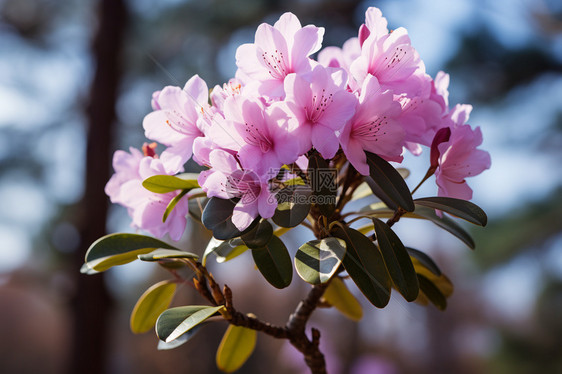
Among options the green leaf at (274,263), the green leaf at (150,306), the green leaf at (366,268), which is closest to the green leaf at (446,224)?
the green leaf at (366,268)

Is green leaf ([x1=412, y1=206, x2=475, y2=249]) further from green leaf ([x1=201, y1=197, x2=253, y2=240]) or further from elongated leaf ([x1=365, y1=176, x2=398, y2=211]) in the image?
green leaf ([x1=201, y1=197, x2=253, y2=240])

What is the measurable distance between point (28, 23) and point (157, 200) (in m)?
4.77

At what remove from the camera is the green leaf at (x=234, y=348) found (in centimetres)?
88

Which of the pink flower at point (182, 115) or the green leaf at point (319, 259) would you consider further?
the pink flower at point (182, 115)

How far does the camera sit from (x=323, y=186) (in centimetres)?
62

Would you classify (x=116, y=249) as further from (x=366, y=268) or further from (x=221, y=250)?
(x=366, y=268)

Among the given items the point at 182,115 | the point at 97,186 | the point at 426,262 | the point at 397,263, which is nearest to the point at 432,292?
the point at 426,262

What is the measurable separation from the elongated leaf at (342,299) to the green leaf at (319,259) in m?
0.27

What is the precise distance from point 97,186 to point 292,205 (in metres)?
→ 2.80

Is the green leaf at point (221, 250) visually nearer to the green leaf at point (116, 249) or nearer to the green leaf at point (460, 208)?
the green leaf at point (116, 249)

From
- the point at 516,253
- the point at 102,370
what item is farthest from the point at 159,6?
the point at 516,253

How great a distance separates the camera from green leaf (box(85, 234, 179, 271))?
70 centimetres

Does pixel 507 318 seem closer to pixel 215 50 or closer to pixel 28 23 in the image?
pixel 215 50

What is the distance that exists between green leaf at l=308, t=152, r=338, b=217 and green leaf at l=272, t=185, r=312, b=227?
1 centimetres
